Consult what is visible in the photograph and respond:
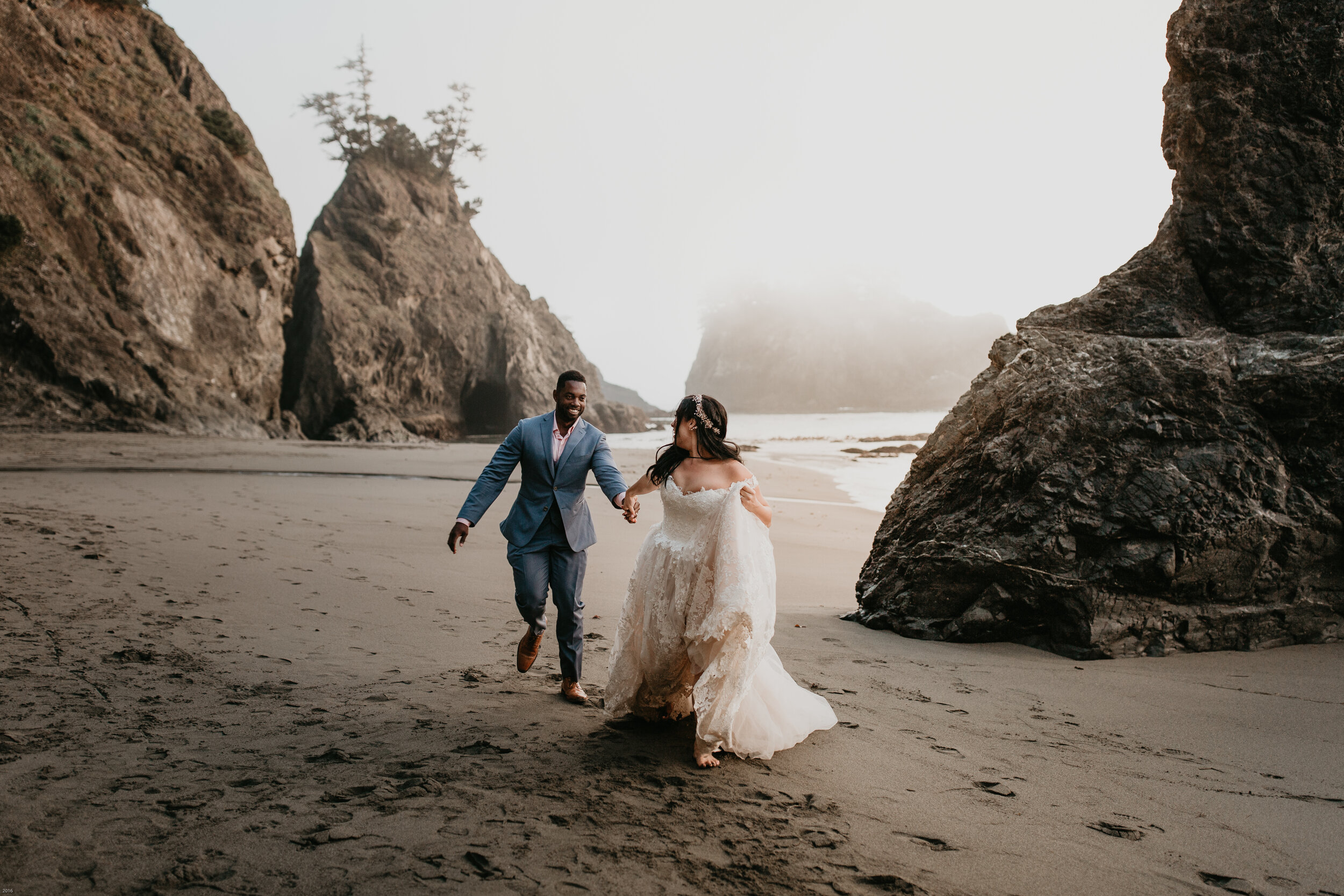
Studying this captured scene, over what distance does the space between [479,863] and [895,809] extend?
1577 millimetres

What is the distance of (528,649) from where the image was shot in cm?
438

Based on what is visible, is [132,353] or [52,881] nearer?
[52,881]

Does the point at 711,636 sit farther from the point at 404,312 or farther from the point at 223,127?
the point at 404,312

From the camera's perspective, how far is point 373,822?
256 cm

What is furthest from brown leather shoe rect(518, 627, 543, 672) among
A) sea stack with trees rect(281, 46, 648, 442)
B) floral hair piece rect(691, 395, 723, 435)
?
sea stack with trees rect(281, 46, 648, 442)

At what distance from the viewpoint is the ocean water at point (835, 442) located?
19734 millimetres

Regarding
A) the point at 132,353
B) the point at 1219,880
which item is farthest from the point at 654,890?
the point at 132,353

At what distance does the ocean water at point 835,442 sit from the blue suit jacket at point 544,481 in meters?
6.52

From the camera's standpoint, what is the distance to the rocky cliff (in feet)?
382

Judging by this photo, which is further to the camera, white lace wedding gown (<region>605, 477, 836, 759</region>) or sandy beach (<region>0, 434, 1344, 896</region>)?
white lace wedding gown (<region>605, 477, 836, 759</region>)

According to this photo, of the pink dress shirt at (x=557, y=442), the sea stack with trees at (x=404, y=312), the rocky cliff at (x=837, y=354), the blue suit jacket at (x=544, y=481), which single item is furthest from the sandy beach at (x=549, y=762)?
the rocky cliff at (x=837, y=354)

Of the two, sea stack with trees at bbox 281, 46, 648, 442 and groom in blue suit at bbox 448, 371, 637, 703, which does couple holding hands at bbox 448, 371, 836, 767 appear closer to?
groom in blue suit at bbox 448, 371, 637, 703

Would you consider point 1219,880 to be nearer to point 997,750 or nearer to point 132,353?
point 997,750

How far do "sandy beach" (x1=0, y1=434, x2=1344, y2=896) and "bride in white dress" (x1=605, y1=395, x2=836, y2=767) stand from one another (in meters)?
0.17
